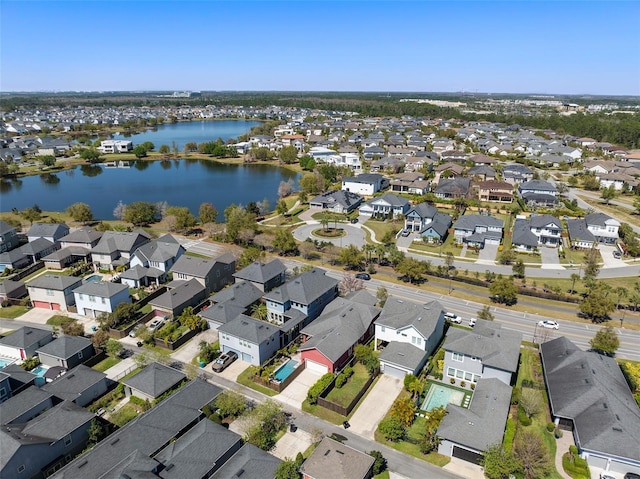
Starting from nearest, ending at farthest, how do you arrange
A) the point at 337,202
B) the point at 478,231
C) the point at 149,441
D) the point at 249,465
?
the point at 249,465 → the point at 149,441 → the point at 478,231 → the point at 337,202

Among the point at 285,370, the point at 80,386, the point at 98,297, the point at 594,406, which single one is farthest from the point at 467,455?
the point at 98,297

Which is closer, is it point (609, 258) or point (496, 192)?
point (609, 258)

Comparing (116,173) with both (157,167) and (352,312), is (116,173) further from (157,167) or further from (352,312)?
(352,312)

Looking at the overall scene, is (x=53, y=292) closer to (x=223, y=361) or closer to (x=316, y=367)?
(x=223, y=361)

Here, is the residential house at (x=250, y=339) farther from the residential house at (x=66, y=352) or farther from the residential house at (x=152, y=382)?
the residential house at (x=66, y=352)

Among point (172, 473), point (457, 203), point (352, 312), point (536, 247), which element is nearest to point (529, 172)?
point (457, 203)

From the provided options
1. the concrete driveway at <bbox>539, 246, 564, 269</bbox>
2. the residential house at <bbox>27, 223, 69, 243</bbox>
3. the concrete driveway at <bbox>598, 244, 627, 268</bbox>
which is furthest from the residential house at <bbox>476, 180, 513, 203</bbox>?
the residential house at <bbox>27, 223, 69, 243</bbox>

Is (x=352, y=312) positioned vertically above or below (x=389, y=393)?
above
